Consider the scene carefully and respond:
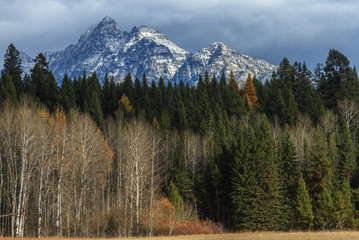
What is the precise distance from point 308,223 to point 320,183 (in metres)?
7.54

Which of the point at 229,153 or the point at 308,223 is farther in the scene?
the point at 229,153

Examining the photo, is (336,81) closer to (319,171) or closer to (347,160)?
(347,160)

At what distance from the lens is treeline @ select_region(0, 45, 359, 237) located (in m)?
42.7

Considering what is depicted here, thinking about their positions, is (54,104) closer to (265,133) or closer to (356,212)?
(265,133)

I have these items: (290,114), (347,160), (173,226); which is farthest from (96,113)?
(347,160)

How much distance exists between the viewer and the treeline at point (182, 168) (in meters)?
42.7

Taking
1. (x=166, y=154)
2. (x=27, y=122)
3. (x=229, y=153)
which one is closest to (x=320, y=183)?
(x=229, y=153)

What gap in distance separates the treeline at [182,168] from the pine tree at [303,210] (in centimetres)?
16

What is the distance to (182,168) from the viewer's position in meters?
61.6

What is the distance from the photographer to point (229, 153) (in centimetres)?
5953

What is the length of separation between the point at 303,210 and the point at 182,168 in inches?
849

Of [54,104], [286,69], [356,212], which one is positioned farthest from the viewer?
[286,69]

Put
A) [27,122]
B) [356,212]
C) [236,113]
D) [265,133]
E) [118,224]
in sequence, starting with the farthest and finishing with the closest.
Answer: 1. [236,113]
2. [265,133]
3. [356,212]
4. [118,224]
5. [27,122]

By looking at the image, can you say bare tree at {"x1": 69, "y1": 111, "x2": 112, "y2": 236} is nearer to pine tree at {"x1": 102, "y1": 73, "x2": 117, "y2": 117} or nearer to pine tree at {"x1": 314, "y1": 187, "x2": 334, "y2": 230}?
pine tree at {"x1": 314, "y1": 187, "x2": 334, "y2": 230}
